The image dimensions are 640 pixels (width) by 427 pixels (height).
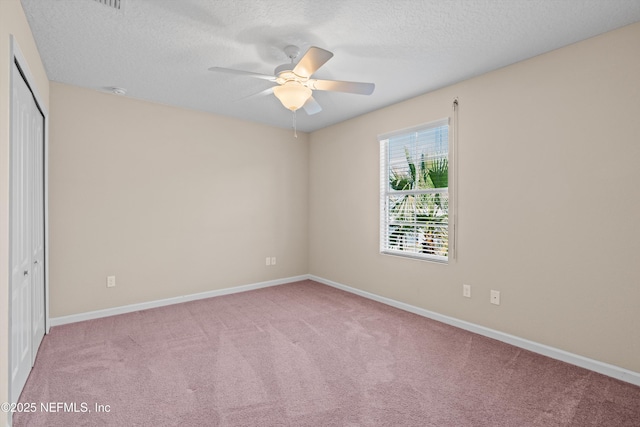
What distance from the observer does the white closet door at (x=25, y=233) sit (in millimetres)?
1978

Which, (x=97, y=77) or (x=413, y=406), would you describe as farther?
(x=97, y=77)

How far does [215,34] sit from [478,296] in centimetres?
326

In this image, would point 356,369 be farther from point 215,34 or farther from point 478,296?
point 215,34

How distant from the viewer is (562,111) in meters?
2.62

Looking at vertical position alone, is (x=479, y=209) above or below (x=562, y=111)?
below

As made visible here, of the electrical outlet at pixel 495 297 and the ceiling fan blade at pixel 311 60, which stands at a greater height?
the ceiling fan blade at pixel 311 60

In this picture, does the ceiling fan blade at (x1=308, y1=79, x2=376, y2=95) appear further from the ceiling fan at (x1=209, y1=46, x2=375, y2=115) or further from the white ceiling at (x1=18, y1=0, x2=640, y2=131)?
the white ceiling at (x1=18, y1=0, x2=640, y2=131)

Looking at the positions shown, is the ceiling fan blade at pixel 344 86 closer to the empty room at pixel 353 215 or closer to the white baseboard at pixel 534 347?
the empty room at pixel 353 215

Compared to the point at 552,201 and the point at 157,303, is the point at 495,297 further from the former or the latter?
the point at 157,303

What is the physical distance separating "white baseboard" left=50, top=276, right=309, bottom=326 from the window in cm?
188

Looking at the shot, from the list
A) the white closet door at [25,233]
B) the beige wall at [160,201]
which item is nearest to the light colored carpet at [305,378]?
the white closet door at [25,233]

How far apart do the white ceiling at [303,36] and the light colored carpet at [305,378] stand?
2506mm

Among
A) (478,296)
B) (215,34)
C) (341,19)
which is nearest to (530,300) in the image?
(478,296)

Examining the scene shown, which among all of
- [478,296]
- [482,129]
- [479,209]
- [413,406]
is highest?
[482,129]
